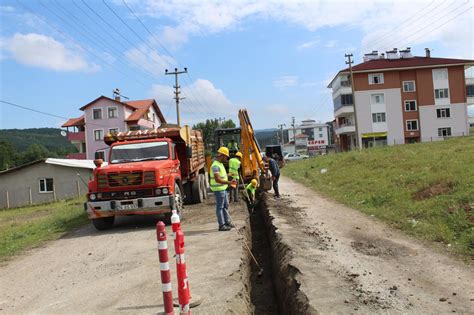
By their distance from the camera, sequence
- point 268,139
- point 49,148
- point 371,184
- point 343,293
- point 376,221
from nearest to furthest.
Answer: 1. point 343,293
2. point 376,221
3. point 371,184
4. point 49,148
5. point 268,139

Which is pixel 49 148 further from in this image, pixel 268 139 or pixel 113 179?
pixel 113 179

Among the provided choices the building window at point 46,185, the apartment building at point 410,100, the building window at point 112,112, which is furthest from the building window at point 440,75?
the building window at point 46,185

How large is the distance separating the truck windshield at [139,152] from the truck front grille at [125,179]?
1.17m

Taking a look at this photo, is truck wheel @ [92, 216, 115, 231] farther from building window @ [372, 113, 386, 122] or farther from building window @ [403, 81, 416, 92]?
building window @ [403, 81, 416, 92]

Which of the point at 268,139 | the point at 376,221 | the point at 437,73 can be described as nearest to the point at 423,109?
the point at 437,73

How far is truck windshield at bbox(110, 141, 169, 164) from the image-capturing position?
39.1 ft

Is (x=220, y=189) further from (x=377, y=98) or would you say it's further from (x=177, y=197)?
(x=377, y=98)

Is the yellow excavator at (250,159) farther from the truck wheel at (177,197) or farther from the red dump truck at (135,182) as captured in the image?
the truck wheel at (177,197)

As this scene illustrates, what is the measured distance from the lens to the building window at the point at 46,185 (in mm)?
36125

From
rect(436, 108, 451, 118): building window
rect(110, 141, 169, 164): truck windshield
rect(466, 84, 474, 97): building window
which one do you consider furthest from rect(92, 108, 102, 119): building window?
rect(466, 84, 474, 97): building window

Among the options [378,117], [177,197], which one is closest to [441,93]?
[378,117]

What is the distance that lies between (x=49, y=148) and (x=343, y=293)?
11209 cm

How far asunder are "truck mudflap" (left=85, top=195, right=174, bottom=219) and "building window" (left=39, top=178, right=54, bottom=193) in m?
28.0

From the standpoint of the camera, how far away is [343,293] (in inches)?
207
